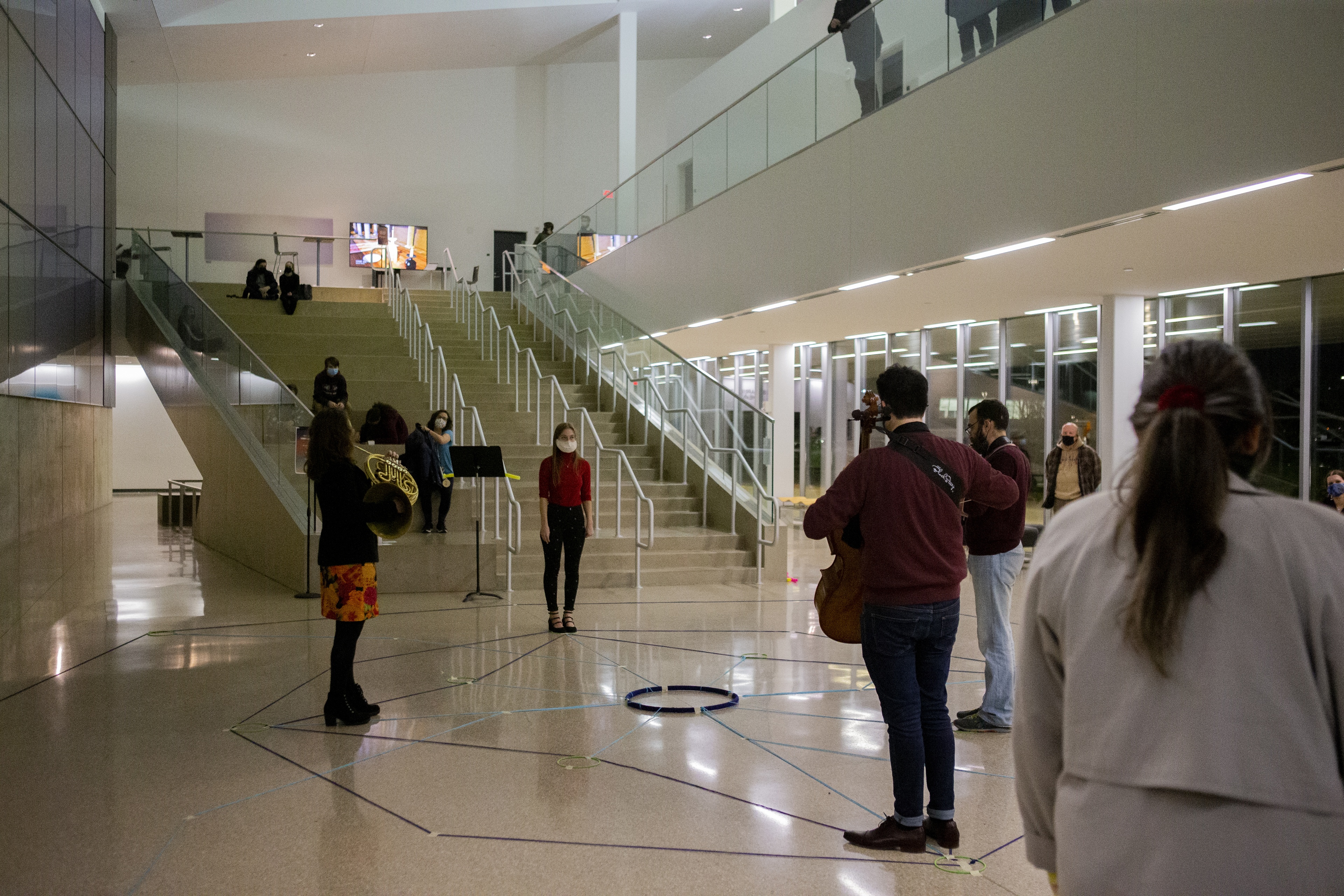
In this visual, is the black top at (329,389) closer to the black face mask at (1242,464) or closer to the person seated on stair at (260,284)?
the person seated on stair at (260,284)

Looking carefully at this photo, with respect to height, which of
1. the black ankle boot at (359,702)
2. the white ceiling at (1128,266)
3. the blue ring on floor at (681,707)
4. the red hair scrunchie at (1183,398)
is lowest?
the blue ring on floor at (681,707)

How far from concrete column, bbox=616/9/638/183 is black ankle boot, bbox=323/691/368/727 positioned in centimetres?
1865

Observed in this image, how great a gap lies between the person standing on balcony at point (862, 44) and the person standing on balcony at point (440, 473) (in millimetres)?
5143

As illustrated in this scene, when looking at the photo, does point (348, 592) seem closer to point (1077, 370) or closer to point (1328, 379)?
point (1328, 379)

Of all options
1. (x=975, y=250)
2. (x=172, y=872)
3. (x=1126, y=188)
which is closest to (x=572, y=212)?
(x=975, y=250)

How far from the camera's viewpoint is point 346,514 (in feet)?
16.4

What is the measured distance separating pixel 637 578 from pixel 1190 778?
27.7ft

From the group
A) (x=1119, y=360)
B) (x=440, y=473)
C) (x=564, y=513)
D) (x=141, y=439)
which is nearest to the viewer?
(x=564, y=513)

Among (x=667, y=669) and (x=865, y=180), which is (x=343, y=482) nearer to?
(x=667, y=669)

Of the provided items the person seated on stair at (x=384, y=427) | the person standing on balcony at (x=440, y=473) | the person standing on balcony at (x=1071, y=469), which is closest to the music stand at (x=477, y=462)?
the person standing on balcony at (x=440, y=473)

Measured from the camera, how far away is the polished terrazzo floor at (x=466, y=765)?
11.4 ft

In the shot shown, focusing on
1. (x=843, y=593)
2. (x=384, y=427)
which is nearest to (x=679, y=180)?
(x=384, y=427)

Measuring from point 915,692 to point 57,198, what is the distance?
13.3m

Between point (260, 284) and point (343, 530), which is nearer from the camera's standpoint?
point (343, 530)
